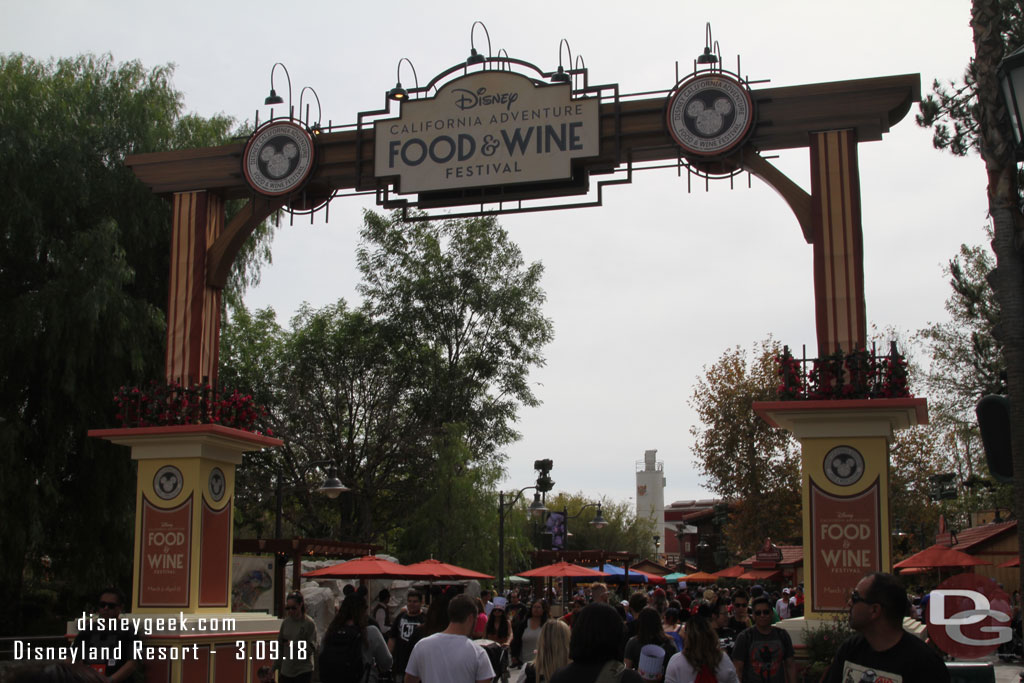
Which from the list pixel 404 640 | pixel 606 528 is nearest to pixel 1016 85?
pixel 404 640

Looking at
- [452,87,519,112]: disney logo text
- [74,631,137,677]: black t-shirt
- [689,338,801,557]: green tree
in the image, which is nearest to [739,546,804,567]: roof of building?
[689,338,801,557]: green tree

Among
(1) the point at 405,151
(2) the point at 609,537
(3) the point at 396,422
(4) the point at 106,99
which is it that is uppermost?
(4) the point at 106,99

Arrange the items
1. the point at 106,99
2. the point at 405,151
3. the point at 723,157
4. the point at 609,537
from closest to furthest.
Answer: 1. the point at 723,157
2. the point at 405,151
3. the point at 106,99
4. the point at 609,537

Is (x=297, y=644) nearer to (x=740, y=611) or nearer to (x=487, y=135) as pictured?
(x=740, y=611)

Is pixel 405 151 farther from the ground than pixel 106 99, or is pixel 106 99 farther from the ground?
pixel 106 99

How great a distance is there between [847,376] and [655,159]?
4430 millimetres

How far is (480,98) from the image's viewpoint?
1619cm

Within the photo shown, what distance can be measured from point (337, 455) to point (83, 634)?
28.3 m

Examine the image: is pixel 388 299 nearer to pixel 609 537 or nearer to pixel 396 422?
pixel 396 422

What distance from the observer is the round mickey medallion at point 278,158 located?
55.3ft

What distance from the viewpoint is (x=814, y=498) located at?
13414mm

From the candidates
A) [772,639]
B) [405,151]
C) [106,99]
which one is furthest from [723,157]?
[106,99]

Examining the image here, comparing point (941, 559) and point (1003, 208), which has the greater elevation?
point (1003, 208)

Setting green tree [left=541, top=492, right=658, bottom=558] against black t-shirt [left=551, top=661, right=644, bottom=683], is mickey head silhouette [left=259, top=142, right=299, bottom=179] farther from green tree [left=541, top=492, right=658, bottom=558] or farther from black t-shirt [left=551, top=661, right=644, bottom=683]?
green tree [left=541, top=492, right=658, bottom=558]
